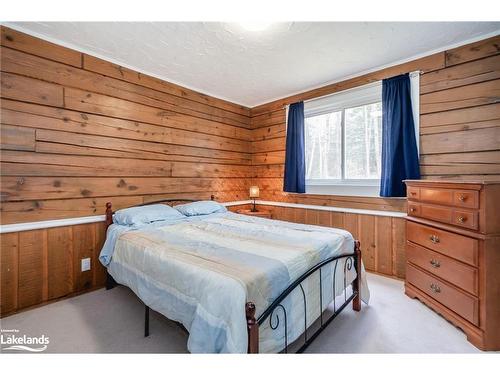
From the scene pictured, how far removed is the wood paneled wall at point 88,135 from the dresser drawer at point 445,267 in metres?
2.79

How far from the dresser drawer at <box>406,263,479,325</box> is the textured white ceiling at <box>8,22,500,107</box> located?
230 cm

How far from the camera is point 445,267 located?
1957 mm

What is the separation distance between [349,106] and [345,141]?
1.55 feet

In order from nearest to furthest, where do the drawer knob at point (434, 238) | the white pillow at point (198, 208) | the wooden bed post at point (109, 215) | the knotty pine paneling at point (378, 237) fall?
the drawer knob at point (434, 238) → the wooden bed post at point (109, 215) → the knotty pine paneling at point (378, 237) → the white pillow at point (198, 208)

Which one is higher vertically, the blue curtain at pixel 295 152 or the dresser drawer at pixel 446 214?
the blue curtain at pixel 295 152

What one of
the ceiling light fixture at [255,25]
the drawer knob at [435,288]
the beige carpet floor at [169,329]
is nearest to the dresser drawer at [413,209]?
the drawer knob at [435,288]

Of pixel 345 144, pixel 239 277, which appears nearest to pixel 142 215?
pixel 239 277

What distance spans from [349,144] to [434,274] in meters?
1.83

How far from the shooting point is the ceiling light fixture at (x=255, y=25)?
6.60 ft

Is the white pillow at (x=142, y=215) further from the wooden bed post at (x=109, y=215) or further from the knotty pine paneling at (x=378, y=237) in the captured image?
the knotty pine paneling at (x=378, y=237)

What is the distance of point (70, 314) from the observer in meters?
2.08

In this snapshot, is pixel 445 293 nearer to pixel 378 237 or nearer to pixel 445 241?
pixel 445 241

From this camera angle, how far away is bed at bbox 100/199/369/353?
117 cm

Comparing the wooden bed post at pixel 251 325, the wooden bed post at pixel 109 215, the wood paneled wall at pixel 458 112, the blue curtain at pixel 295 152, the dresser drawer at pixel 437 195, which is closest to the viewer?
the wooden bed post at pixel 251 325
